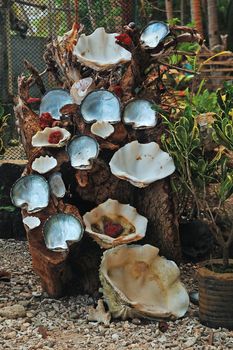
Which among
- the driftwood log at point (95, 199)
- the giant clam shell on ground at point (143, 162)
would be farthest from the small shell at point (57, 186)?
the giant clam shell on ground at point (143, 162)

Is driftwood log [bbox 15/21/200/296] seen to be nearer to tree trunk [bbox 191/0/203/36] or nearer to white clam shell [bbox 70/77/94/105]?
white clam shell [bbox 70/77/94/105]

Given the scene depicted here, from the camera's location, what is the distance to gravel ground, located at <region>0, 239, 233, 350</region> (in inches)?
111

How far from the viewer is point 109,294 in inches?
123

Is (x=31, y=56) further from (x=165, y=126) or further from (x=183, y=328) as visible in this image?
(x=183, y=328)

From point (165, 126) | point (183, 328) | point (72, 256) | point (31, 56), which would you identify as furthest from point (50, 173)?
point (31, 56)

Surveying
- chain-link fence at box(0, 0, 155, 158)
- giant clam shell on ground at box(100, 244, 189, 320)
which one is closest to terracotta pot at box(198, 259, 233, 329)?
giant clam shell on ground at box(100, 244, 189, 320)

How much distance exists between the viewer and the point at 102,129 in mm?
3299

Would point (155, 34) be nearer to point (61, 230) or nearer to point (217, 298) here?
point (61, 230)

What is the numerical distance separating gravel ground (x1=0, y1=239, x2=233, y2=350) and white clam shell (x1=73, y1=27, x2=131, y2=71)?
127 centimetres

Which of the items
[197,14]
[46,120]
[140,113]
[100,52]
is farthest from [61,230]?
[197,14]

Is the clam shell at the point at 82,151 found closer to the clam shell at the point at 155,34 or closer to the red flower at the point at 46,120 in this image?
the red flower at the point at 46,120

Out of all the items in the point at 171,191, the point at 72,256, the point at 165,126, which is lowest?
the point at 72,256

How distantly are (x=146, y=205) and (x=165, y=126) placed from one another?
0.45 meters

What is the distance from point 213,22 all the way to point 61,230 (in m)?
6.94
